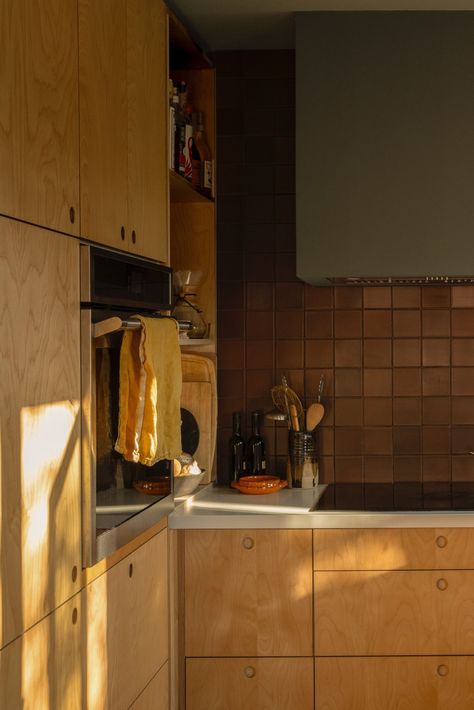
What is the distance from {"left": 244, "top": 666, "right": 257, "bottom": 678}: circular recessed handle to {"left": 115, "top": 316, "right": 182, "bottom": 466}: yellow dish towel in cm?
92

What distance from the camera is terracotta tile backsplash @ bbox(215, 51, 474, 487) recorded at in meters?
3.92

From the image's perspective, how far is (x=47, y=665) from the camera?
2.11 m

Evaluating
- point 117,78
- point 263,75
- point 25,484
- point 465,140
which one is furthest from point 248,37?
point 25,484

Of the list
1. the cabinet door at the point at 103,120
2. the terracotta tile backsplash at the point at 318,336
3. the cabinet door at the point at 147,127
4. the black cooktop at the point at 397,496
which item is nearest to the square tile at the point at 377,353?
the terracotta tile backsplash at the point at 318,336

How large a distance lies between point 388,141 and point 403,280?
1.76 feet

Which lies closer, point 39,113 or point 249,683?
point 39,113

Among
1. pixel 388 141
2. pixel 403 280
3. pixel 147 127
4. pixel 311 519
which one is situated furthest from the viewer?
pixel 403 280

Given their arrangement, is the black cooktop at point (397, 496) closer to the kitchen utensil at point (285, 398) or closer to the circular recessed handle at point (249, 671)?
the kitchen utensil at point (285, 398)

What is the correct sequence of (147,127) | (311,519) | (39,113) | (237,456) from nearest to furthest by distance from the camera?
(39,113) < (147,127) < (311,519) < (237,456)

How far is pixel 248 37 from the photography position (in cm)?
379

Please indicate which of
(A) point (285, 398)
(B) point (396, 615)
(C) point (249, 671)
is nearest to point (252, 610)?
(C) point (249, 671)

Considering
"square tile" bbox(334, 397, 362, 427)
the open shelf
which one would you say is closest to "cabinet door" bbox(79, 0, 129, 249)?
the open shelf

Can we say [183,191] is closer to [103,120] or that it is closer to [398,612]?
[103,120]

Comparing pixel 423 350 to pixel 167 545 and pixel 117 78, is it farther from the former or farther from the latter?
pixel 117 78
